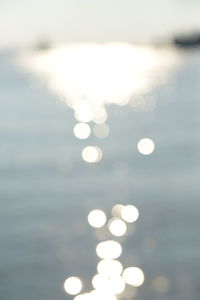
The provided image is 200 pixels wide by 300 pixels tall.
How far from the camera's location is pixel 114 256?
17.7 metres

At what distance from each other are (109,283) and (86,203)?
252 inches

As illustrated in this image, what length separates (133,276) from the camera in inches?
643

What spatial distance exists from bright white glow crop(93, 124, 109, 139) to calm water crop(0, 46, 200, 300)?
1.35ft

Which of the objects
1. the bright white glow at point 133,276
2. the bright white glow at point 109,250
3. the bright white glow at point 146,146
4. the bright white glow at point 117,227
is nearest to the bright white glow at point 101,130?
the bright white glow at point 146,146

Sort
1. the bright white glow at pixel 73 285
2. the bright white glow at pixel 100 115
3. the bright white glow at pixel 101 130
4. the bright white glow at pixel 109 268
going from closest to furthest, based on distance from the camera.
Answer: the bright white glow at pixel 73 285 < the bright white glow at pixel 109 268 < the bright white glow at pixel 101 130 < the bright white glow at pixel 100 115

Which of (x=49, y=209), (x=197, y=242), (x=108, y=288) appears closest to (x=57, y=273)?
(x=108, y=288)

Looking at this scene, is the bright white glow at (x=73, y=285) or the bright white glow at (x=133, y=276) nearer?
the bright white glow at (x=73, y=285)

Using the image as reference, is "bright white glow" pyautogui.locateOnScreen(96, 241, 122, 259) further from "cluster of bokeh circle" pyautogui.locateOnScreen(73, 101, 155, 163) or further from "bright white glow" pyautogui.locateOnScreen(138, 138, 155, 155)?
"bright white glow" pyautogui.locateOnScreen(138, 138, 155, 155)

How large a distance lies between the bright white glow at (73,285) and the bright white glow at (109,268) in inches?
24.5

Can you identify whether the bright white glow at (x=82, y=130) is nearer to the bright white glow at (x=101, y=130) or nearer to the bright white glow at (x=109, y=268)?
the bright white glow at (x=101, y=130)

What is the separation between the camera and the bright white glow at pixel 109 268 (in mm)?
16688

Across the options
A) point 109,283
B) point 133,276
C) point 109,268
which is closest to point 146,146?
point 109,268

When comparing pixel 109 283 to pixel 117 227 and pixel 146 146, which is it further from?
pixel 146 146

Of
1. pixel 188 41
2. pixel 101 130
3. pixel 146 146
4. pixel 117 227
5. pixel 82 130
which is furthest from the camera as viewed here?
pixel 188 41
